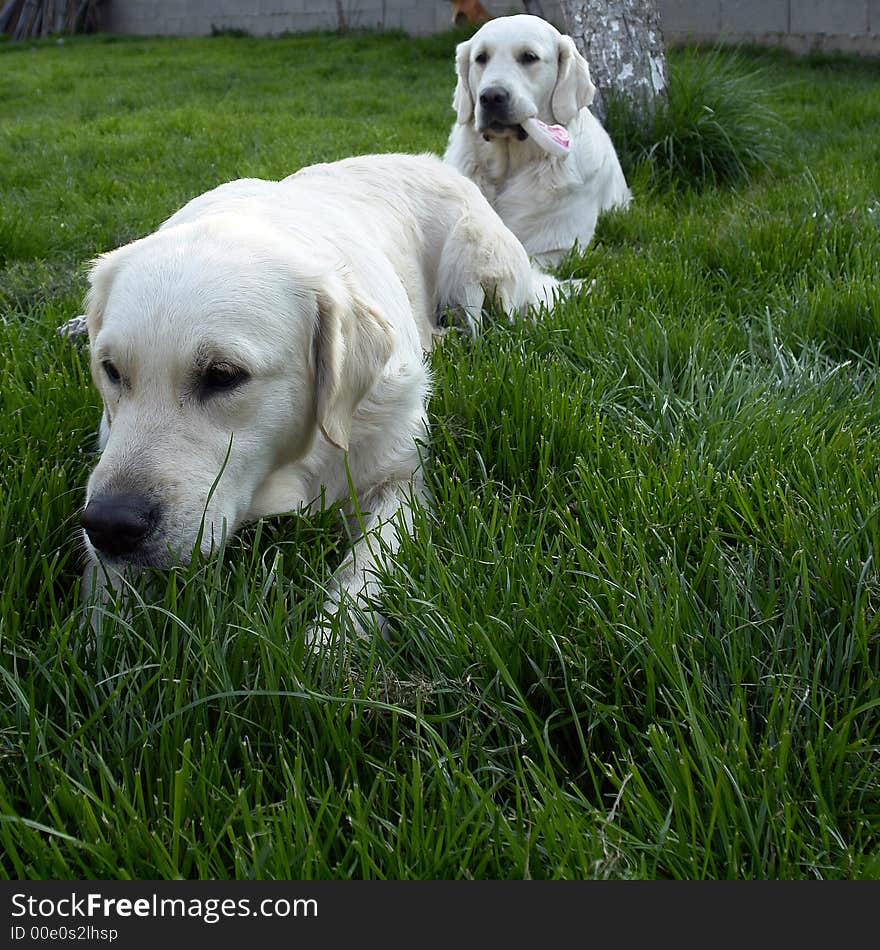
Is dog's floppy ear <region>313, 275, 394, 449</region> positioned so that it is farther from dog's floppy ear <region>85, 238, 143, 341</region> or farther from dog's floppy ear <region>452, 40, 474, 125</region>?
dog's floppy ear <region>452, 40, 474, 125</region>

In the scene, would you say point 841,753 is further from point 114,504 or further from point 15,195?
point 15,195

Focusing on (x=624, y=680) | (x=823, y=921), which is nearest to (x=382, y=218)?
(x=624, y=680)

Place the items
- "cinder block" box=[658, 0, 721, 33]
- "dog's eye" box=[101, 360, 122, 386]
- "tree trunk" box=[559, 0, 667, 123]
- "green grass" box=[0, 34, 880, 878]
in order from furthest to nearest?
"cinder block" box=[658, 0, 721, 33], "tree trunk" box=[559, 0, 667, 123], "dog's eye" box=[101, 360, 122, 386], "green grass" box=[0, 34, 880, 878]

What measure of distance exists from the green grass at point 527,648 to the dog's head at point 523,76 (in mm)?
2417

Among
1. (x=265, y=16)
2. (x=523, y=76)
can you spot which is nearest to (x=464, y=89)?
(x=523, y=76)

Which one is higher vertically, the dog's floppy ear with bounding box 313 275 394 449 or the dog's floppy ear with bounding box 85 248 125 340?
the dog's floppy ear with bounding box 85 248 125 340

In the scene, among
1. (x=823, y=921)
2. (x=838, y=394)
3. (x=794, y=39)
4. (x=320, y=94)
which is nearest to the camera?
(x=823, y=921)

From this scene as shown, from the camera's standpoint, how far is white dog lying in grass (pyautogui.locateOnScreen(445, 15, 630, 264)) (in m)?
5.41

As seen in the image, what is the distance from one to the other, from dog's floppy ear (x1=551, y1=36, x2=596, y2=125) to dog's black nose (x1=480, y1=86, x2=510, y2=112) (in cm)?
34

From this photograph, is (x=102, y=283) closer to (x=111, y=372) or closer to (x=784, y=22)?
(x=111, y=372)

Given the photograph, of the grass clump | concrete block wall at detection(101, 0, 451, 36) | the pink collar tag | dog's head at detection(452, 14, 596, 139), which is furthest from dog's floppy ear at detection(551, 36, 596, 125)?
concrete block wall at detection(101, 0, 451, 36)

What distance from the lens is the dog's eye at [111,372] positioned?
2.20 metres

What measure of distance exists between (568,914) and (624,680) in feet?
1.59

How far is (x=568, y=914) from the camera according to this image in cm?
126
